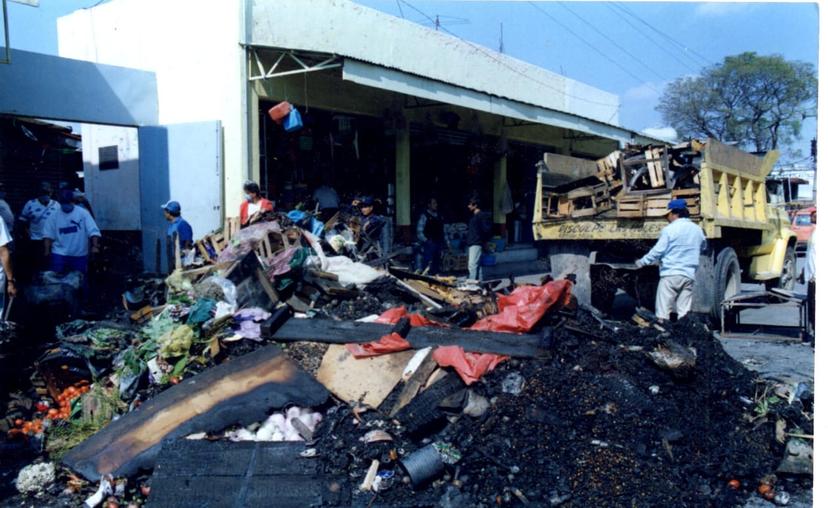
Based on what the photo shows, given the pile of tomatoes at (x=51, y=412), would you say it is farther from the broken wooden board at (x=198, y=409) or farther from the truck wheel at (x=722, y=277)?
the truck wheel at (x=722, y=277)

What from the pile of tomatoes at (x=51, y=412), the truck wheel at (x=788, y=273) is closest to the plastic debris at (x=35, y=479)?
the pile of tomatoes at (x=51, y=412)

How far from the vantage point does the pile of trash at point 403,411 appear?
404 centimetres

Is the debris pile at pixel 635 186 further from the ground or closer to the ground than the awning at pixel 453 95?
closer to the ground

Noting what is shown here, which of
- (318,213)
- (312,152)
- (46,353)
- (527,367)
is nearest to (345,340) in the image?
(527,367)

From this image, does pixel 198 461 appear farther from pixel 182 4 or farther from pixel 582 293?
pixel 182 4

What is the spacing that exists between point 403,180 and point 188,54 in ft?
15.4

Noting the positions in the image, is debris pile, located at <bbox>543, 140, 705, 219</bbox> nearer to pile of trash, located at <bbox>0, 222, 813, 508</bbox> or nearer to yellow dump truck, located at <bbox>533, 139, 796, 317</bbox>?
yellow dump truck, located at <bbox>533, 139, 796, 317</bbox>

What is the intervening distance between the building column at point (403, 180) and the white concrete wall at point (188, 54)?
3800 millimetres

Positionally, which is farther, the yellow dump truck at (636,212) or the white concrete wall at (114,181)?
the white concrete wall at (114,181)

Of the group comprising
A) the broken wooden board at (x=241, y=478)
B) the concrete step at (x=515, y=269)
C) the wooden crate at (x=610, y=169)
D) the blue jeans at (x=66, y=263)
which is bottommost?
the broken wooden board at (x=241, y=478)

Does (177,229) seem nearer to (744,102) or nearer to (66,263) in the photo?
(66,263)

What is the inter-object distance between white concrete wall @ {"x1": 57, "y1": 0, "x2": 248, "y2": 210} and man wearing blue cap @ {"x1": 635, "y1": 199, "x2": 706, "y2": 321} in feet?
20.3

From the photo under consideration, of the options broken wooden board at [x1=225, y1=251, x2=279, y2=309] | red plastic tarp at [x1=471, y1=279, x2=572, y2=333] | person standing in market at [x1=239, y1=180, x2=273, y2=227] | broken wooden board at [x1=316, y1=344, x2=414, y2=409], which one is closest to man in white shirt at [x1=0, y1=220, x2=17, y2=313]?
broken wooden board at [x1=225, y1=251, x2=279, y2=309]

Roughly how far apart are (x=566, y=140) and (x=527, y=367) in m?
14.6
